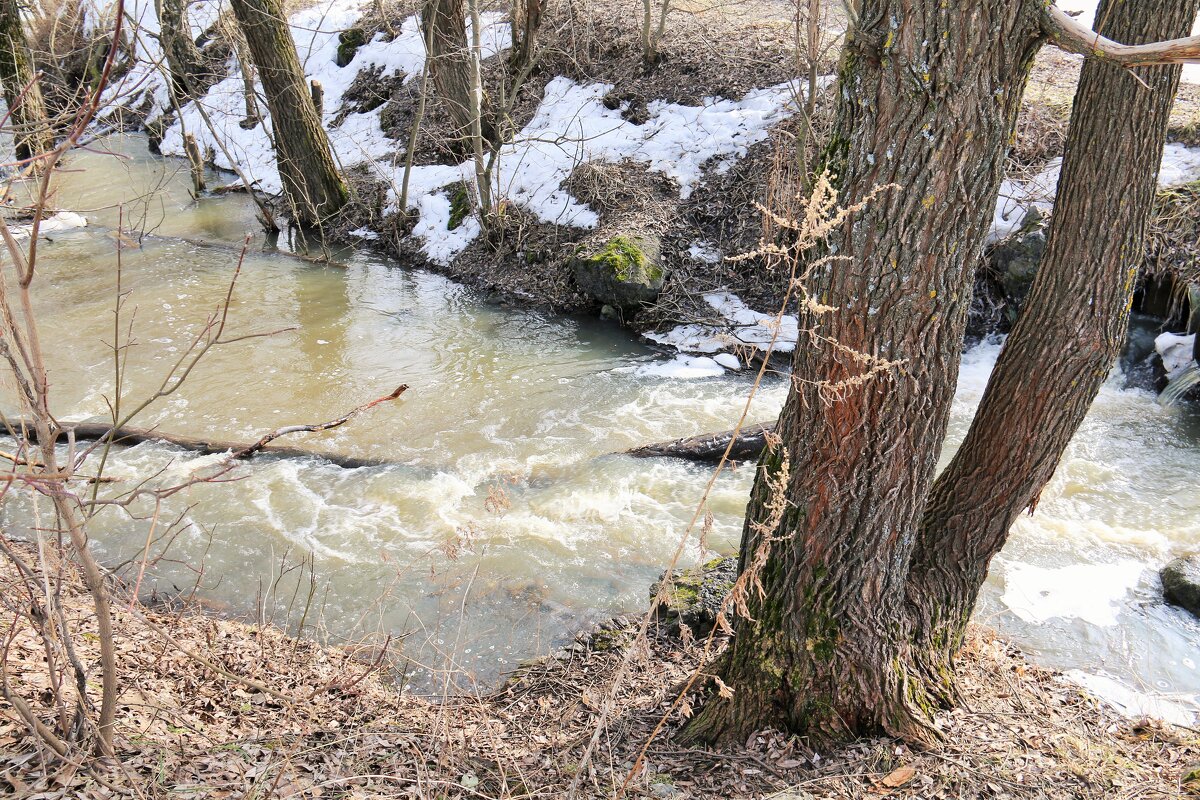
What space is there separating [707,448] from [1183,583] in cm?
341

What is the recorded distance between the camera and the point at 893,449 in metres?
2.83

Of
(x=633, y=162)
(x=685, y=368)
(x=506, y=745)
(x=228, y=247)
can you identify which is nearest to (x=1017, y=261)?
(x=685, y=368)

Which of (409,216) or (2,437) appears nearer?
(2,437)

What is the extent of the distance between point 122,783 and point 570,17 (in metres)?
12.8

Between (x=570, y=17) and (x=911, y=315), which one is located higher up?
(x=570, y=17)

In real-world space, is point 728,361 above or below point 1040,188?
below

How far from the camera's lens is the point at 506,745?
11.0ft

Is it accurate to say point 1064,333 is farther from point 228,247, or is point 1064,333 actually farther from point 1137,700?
point 228,247

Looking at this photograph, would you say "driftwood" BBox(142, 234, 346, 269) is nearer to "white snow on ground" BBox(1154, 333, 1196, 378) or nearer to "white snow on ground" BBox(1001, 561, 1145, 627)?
"white snow on ground" BBox(1001, 561, 1145, 627)

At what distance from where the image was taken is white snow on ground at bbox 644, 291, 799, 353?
853 centimetres

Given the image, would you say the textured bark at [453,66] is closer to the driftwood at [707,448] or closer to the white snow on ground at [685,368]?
the white snow on ground at [685,368]

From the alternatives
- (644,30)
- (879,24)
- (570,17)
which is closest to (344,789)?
(879,24)

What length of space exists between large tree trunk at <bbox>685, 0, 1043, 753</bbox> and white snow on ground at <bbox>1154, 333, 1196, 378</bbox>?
605cm

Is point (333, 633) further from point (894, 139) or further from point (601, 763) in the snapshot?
point (894, 139)
